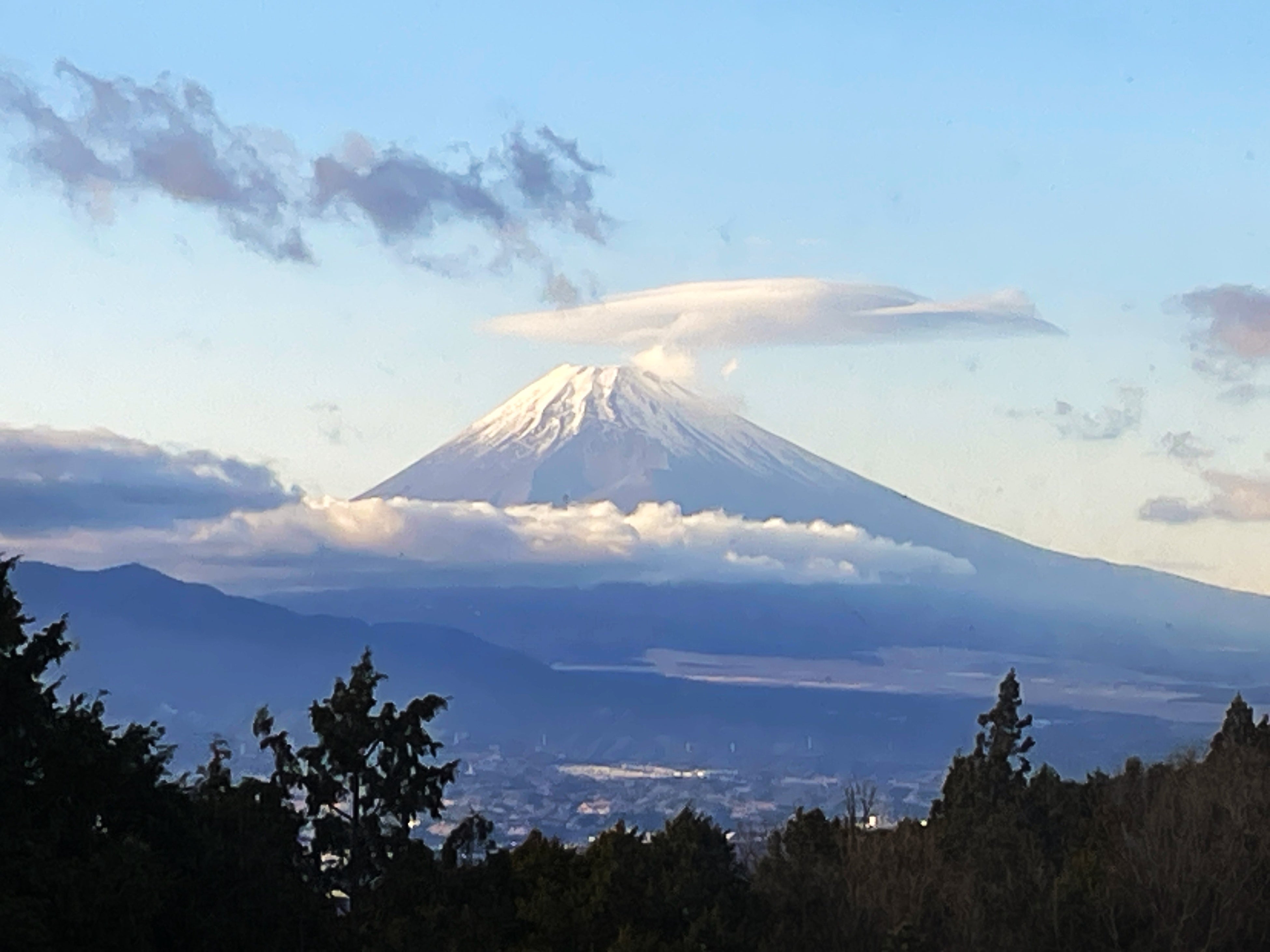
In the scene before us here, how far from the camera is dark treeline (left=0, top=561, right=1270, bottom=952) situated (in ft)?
61.6

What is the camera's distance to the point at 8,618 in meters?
19.2

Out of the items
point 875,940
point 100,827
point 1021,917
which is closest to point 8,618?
point 100,827

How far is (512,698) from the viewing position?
198750 mm

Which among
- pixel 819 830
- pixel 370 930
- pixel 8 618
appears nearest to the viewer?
pixel 8 618

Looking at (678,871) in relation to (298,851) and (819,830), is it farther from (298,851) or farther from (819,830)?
(819,830)

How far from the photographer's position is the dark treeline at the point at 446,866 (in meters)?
18.8

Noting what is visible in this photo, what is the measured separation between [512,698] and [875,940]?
172m

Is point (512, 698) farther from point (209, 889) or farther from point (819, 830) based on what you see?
point (209, 889)

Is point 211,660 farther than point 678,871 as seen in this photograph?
Yes

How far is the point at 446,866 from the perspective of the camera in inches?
1090

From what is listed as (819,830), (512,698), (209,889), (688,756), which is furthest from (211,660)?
(209,889)

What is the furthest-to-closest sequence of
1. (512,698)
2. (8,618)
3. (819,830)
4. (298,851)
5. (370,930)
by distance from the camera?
(512,698) < (819,830) < (298,851) < (370,930) < (8,618)

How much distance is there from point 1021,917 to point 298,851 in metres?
10.1

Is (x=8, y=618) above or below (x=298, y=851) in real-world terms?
above
